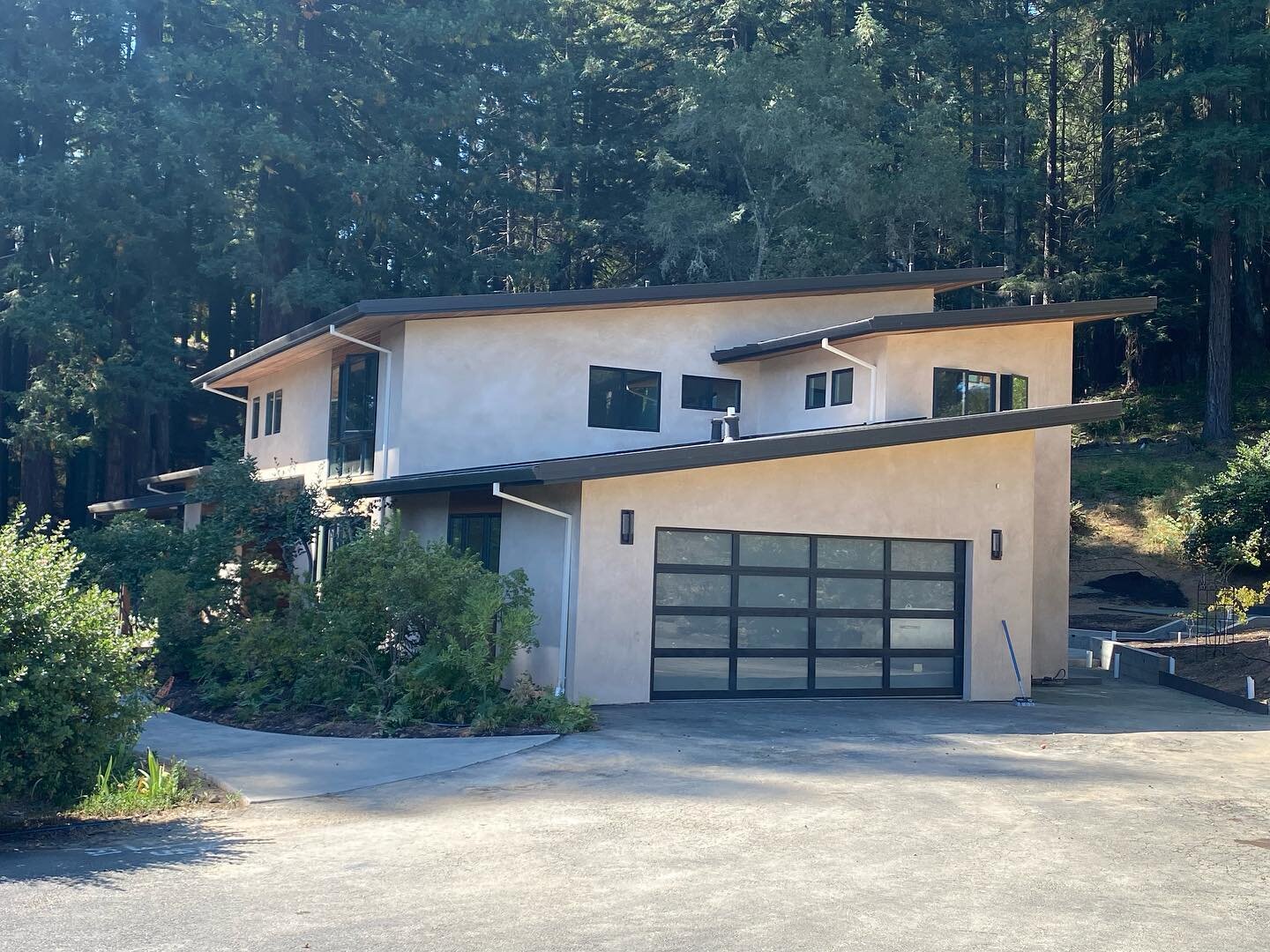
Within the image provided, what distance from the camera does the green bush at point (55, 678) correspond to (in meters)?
8.62

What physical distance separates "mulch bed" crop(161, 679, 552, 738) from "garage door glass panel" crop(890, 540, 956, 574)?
20.7 ft

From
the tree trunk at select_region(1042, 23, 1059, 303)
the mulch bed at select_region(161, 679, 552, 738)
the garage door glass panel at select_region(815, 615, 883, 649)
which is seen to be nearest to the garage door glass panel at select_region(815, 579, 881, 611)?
the garage door glass panel at select_region(815, 615, 883, 649)

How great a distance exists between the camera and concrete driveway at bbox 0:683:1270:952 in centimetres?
643

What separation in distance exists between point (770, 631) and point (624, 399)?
18.1 ft

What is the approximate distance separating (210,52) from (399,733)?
27.9 meters

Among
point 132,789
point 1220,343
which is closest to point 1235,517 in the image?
point 1220,343

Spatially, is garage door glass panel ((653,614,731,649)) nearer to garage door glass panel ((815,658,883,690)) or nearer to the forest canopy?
garage door glass panel ((815,658,883,690))

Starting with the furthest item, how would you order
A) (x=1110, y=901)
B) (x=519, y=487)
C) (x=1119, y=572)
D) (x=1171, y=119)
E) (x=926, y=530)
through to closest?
(x=1171, y=119), (x=1119, y=572), (x=926, y=530), (x=519, y=487), (x=1110, y=901)

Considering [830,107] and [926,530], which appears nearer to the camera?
[926,530]

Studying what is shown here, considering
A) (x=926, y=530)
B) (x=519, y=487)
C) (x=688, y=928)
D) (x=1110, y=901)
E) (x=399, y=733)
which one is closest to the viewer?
(x=688, y=928)

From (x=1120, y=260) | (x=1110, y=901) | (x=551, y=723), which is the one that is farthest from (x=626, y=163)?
(x=1110, y=901)

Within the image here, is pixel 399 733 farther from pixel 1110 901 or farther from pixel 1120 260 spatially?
pixel 1120 260

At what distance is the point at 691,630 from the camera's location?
15789 millimetres

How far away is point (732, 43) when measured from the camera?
1601 inches
